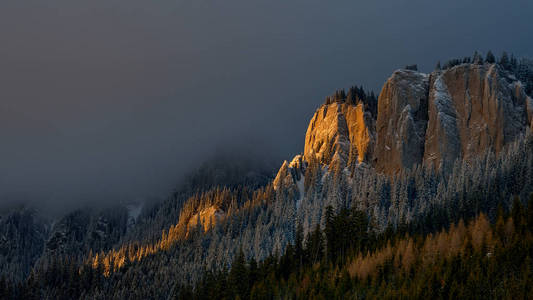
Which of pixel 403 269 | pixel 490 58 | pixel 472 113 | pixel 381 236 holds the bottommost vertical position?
pixel 403 269

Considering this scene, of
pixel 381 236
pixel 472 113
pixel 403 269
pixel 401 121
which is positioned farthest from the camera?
pixel 401 121

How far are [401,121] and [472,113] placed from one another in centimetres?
2512

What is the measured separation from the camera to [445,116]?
15800 cm

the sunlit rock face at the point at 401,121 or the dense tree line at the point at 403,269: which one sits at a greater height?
the sunlit rock face at the point at 401,121

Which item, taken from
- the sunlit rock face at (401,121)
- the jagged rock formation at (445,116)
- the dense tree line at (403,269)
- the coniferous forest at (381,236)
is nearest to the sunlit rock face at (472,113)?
the jagged rock formation at (445,116)

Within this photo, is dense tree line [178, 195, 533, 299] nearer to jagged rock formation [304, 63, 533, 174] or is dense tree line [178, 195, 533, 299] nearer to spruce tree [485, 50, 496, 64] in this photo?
jagged rock formation [304, 63, 533, 174]

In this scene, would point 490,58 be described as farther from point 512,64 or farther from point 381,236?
point 381,236

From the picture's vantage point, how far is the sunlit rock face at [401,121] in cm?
16225

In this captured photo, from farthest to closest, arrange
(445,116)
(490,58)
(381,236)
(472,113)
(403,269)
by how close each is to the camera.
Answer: (490,58) < (445,116) < (472,113) < (381,236) < (403,269)

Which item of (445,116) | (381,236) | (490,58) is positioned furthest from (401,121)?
(381,236)

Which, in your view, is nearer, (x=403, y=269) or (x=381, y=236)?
(x=403, y=269)

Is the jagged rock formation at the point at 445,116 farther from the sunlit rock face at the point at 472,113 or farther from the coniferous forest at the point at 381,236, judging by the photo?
the coniferous forest at the point at 381,236

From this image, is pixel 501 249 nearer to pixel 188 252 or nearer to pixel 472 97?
pixel 472 97

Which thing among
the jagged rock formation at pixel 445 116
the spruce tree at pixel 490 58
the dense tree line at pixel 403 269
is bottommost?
the dense tree line at pixel 403 269
